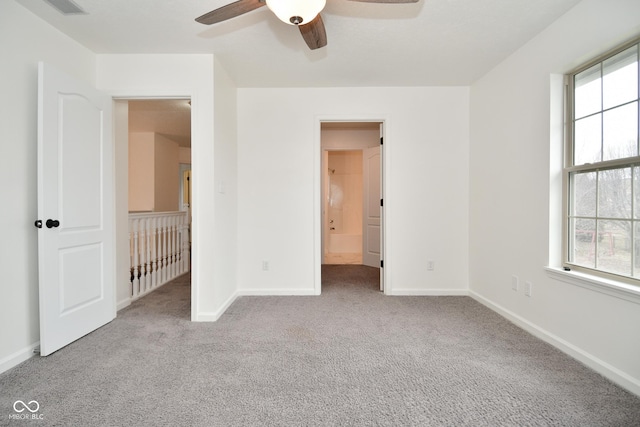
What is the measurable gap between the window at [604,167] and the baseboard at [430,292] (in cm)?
138

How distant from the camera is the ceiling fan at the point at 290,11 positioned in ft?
4.96

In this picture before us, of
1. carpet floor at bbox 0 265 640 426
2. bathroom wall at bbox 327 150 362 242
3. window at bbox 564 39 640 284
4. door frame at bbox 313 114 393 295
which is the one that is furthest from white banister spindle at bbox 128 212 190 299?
window at bbox 564 39 640 284

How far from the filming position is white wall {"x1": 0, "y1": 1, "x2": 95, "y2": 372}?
186 cm

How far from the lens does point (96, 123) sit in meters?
2.46

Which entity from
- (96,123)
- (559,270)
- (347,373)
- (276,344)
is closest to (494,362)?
(559,270)

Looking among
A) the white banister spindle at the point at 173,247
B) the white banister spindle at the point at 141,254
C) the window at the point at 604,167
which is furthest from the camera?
the white banister spindle at the point at 173,247

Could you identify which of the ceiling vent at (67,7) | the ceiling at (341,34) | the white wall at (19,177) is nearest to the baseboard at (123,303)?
the white wall at (19,177)

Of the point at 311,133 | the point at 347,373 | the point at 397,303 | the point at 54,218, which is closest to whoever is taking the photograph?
the point at 347,373

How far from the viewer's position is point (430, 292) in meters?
3.41

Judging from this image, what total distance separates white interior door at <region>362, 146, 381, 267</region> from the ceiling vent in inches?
162

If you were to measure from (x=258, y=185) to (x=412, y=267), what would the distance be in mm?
2118

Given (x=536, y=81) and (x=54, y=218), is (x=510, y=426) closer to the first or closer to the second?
(x=536, y=81)

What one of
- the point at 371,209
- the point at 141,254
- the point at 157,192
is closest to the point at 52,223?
the point at 141,254

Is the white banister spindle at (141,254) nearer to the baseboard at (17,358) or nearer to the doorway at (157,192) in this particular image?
the doorway at (157,192)
